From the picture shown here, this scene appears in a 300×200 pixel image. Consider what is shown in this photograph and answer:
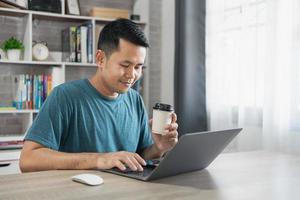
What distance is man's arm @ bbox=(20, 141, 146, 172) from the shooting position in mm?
1390

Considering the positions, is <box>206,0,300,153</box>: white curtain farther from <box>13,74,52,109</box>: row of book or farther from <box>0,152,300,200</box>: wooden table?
<box>13,74,52,109</box>: row of book

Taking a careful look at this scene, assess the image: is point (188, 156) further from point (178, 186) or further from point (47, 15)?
point (47, 15)

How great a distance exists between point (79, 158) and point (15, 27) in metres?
2.04

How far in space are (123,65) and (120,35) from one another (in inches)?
4.6

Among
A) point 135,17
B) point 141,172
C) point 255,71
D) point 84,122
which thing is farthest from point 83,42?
point 141,172

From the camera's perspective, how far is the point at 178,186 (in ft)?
4.14

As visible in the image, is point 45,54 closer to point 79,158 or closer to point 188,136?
point 79,158

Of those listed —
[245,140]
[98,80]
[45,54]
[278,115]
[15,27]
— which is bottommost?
[245,140]

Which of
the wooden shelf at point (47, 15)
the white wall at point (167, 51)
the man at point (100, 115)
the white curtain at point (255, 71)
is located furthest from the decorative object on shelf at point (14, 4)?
the man at point (100, 115)

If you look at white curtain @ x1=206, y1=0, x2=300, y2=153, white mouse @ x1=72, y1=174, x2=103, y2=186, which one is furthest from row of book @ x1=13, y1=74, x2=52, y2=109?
white mouse @ x1=72, y1=174, x2=103, y2=186

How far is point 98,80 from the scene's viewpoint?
5.87ft

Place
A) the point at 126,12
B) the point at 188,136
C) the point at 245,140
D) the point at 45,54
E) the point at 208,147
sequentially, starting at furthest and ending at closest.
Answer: the point at 126,12, the point at 45,54, the point at 245,140, the point at 208,147, the point at 188,136

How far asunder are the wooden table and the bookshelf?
5.91 feet

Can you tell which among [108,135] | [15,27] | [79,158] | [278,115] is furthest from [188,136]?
[15,27]
